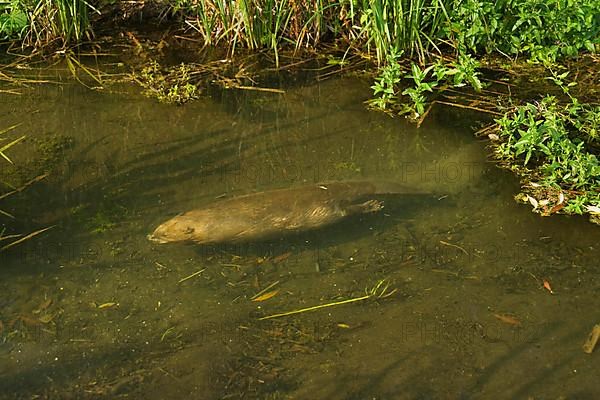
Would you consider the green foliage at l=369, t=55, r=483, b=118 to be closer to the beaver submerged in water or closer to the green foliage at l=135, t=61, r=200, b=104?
the beaver submerged in water

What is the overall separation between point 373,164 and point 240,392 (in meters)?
1.81

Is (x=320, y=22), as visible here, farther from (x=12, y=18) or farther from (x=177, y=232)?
(x=177, y=232)

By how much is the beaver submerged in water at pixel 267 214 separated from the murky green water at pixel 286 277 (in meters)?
0.06

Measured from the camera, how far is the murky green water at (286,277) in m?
2.86

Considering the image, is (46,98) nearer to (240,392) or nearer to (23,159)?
(23,159)

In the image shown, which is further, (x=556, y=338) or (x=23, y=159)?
(x=23, y=159)

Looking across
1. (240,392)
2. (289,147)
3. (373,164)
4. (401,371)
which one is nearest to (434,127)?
(373,164)

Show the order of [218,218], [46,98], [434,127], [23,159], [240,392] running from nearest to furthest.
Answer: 1. [240,392]
2. [218,218]
3. [23,159]
4. [434,127]
5. [46,98]

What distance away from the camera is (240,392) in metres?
2.78

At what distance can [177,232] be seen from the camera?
348 cm

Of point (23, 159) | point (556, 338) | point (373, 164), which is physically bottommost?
point (556, 338)

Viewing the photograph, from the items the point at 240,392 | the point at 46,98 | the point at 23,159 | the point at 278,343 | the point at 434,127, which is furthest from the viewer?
the point at 46,98

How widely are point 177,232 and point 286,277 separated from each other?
57 cm

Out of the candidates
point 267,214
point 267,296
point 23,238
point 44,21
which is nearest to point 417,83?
point 267,214
